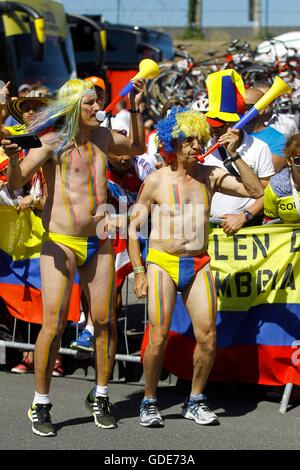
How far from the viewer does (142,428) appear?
602 cm

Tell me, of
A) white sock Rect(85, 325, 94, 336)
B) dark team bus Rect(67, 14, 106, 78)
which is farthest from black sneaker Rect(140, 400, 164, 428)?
dark team bus Rect(67, 14, 106, 78)

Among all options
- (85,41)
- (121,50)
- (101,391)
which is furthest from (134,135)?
(121,50)

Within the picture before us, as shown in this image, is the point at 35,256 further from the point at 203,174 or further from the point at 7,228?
the point at 203,174

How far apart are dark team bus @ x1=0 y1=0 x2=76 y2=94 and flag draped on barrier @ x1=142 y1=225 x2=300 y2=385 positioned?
876cm

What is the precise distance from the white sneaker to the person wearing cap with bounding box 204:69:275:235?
1.10 meters

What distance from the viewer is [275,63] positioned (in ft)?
56.1

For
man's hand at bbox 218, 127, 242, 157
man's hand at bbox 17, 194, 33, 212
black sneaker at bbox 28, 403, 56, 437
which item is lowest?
black sneaker at bbox 28, 403, 56, 437

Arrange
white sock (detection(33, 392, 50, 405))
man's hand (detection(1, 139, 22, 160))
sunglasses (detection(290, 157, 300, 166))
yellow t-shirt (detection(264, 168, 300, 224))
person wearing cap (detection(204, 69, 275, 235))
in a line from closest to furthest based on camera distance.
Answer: man's hand (detection(1, 139, 22, 160)) < white sock (detection(33, 392, 50, 405)) < sunglasses (detection(290, 157, 300, 166)) < yellow t-shirt (detection(264, 168, 300, 224)) < person wearing cap (detection(204, 69, 275, 235))

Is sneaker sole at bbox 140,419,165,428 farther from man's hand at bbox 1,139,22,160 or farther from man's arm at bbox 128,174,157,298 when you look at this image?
man's hand at bbox 1,139,22,160

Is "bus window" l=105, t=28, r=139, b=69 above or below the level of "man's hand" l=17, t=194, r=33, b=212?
below

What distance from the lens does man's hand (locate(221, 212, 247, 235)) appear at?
642 centimetres

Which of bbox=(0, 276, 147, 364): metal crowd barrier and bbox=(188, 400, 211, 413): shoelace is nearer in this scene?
bbox=(188, 400, 211, 413): shoelace

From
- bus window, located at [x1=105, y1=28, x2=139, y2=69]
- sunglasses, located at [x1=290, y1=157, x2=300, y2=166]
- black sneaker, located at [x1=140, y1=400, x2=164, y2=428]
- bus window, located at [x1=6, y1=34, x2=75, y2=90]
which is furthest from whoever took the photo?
bus window, located at [x1=105, y1=28, x2=139, y2=69]
